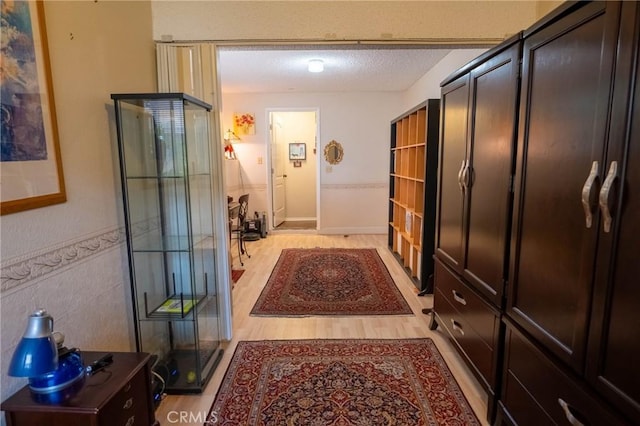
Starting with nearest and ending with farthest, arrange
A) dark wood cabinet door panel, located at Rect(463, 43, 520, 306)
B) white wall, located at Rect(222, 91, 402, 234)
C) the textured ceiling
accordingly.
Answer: dark wood cabinet door panel, located at Rect(463, 43, 520, 306), the textured ceiling, white wall, located at Rect(222, 91, 402, 234)

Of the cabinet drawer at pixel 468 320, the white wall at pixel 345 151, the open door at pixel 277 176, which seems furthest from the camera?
the open door at pixel 277 176

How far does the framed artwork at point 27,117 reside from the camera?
1190mm

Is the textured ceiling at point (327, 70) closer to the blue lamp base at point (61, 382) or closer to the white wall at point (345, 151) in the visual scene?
the white wall at point (345, 151)

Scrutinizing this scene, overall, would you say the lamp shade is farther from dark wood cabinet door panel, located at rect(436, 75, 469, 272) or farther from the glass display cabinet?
dark wood cabinet door panel, located at rect(436, 75, 469, 272)

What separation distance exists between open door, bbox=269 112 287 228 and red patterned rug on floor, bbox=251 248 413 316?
5.70ft

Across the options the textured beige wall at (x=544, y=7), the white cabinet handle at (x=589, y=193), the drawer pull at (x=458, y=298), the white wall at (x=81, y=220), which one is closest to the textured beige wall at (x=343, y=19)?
the textured beige wall at (x=544, y=7)

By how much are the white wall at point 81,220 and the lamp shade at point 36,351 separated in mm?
155

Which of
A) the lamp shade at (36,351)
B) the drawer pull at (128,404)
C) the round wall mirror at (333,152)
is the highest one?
the round wall mirror at (333,152)

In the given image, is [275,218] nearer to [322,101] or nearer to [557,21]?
[322,101]

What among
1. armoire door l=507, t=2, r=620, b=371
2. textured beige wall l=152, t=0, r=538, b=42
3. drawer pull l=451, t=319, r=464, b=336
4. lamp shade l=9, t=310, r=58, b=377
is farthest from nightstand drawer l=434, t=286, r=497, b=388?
lamp shade l=9, t=310, r=58, b=377

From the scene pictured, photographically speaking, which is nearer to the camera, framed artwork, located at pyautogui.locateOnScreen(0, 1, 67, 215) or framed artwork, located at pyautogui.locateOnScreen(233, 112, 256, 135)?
framed artwork, located at pyautogui.locateOnScreen(0, 1, 67, 215)

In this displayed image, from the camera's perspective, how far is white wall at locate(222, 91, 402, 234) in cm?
587

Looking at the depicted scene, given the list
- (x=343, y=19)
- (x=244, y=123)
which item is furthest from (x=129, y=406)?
(x=244, y=123)

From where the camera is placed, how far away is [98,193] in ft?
5.60
